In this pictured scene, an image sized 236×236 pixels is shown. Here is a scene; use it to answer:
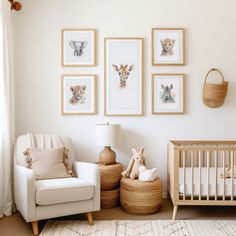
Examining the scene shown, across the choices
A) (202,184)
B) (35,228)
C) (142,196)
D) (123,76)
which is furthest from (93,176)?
(123,76)

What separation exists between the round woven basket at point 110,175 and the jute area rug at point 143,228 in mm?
501

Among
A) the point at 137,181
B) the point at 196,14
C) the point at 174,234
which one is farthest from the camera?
the point at 196,14

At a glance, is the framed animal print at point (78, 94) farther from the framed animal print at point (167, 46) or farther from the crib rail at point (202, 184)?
the crib rail at point (202, 184)

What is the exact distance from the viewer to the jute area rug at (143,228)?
116 inches

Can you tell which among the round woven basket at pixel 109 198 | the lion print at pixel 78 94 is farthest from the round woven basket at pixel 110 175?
the lion print at pixel 78 94

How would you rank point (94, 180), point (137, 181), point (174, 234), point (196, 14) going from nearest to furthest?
point (174, 234) → point (94, 180) → point (137, 181) → point (196, 14)

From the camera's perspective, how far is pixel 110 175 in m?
3.63

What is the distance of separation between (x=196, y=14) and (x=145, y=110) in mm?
1274

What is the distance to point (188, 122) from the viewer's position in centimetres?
399

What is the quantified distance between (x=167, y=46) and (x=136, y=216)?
77.2 inches

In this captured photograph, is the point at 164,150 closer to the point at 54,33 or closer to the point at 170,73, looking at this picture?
the point at 170,73

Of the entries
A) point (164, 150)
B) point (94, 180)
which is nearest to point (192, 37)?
point (164, 150)

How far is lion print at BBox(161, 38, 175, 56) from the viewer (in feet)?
12.9

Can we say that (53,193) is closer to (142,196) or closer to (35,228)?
(35,228)
